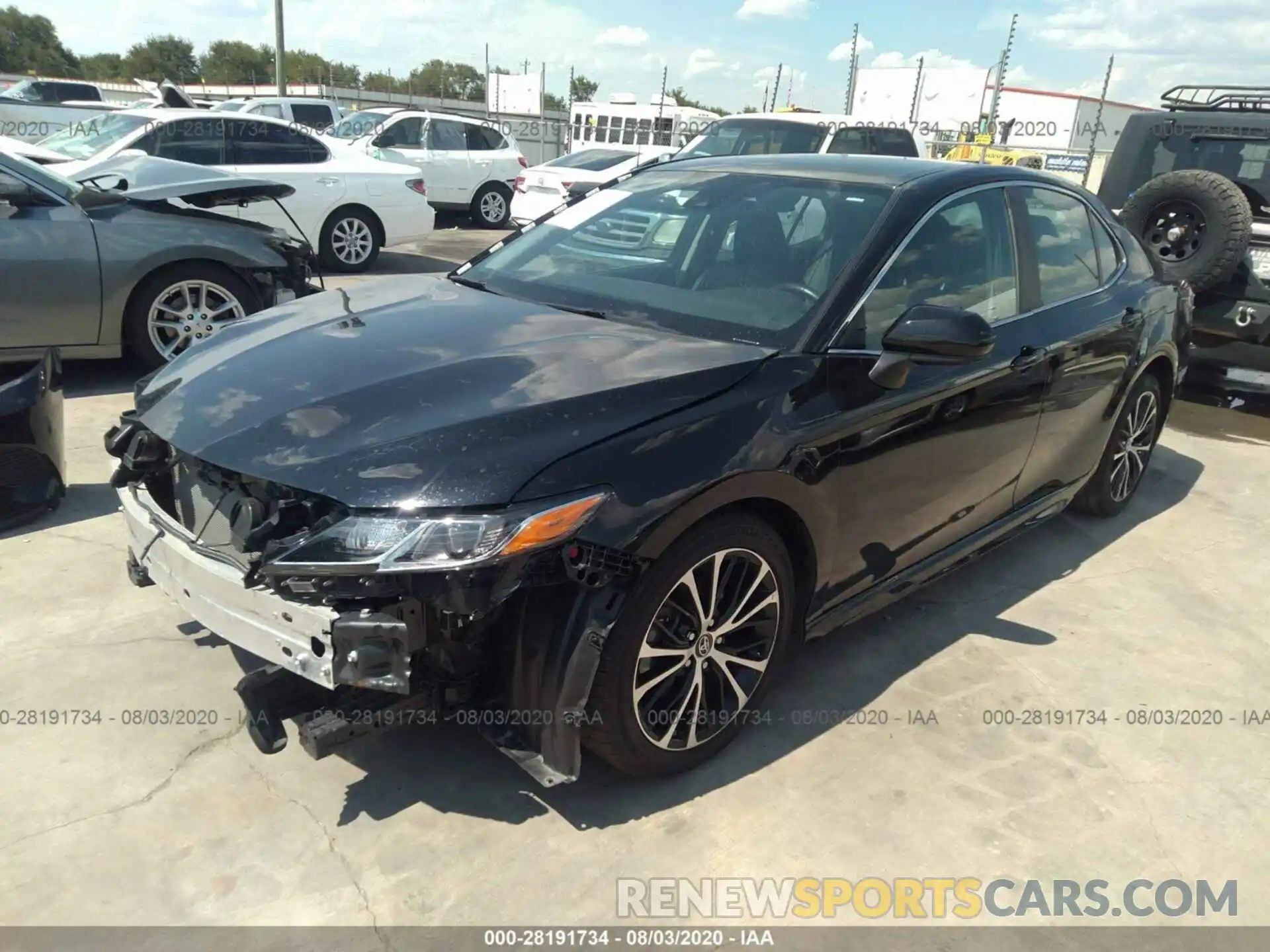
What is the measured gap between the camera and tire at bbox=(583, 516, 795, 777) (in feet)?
7.84

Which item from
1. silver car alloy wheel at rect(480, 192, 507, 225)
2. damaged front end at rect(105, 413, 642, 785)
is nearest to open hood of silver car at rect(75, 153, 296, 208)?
damaged front end at rect(105, 413, 642, 785)

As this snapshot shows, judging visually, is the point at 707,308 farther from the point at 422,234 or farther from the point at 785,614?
the point at 422,234

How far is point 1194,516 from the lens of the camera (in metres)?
5.16

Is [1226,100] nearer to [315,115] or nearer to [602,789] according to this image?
[602,789]

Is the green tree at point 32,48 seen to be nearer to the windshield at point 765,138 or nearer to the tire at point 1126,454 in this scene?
the windshield at point 765,138

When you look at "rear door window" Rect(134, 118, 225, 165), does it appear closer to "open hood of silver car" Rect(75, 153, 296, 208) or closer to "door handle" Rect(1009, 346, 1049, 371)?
"open hood of silver car" Rect(75, 153, 296, 208)

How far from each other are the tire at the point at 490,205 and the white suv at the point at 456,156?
0.01 meters

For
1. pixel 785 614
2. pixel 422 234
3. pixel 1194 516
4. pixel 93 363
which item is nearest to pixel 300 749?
pixel 785 614

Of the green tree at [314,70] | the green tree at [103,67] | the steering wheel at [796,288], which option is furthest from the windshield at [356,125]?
the green tree at [103,67]

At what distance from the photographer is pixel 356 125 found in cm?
1742

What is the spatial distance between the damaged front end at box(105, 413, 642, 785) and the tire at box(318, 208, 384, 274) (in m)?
8.37

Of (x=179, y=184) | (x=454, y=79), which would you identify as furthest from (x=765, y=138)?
(x=454, y=79)

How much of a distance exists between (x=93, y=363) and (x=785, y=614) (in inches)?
232

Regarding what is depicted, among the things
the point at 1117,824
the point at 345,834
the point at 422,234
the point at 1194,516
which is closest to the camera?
the point at 345,834
